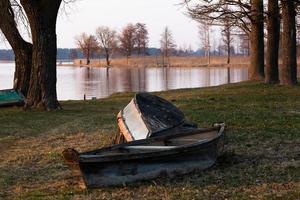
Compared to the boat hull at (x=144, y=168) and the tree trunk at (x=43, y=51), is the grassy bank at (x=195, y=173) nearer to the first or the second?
the boat hull at (x=144, y=168)

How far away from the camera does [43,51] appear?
65.4ft

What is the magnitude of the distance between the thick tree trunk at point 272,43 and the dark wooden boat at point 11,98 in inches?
499

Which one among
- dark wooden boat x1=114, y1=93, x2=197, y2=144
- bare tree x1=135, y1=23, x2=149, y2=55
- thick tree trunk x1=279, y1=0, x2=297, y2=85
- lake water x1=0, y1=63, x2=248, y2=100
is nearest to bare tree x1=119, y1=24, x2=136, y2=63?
bare tree x1=135, y1=23, x2=149, y2=55

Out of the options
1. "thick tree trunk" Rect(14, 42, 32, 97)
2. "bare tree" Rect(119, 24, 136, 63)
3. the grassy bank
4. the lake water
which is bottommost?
the grassy bank

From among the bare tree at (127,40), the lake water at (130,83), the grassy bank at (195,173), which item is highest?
the bare tree at (127,40)

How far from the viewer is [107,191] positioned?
8.02 metres

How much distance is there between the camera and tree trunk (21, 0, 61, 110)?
1983 centimetres

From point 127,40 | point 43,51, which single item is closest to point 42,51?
point 43,51

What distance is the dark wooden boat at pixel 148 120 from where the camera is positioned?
1034 cm

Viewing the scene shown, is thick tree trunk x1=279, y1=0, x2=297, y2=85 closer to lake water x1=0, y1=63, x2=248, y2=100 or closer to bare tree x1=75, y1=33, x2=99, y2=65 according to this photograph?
lake water x1=0, y1=63, x2=248, y2=100

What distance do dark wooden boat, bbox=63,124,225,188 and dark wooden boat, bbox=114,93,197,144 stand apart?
0.91 metres

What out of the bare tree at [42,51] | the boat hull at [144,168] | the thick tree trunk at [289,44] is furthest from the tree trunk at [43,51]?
the boat hull at [144,168]

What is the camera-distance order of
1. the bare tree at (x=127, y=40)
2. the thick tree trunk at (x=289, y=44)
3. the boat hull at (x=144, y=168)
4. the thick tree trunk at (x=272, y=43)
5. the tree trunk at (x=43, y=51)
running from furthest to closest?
the bare tree at (x=127, y=40) < the thick tree trunk at (x=272, y=43) < the thick tree trunk at (x=289, y=44) < the tree trunk at (x=43, y=51) < the boat hull at (x=144, y=168)

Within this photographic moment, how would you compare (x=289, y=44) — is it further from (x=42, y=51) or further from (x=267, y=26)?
(x=42, y=51)
